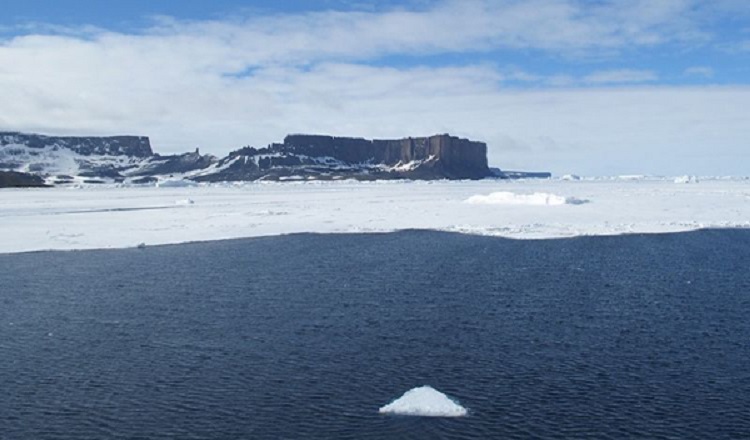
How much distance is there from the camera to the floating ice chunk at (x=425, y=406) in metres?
6.01

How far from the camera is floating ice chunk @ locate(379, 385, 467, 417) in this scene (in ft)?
19.7

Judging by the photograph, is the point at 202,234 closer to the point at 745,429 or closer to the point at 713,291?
the point at 713,291

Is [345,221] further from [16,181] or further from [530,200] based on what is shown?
[16,181]

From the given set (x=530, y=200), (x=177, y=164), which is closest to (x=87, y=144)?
(x=177, y=164)

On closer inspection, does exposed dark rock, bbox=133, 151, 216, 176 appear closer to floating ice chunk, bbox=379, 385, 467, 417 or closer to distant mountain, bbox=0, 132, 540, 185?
distant mountain, bbox=0, 132, 540, 185

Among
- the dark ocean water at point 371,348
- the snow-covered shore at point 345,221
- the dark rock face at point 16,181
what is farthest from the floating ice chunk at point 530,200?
the dark rock face at point 16,181

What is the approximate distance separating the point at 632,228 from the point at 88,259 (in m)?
14.7

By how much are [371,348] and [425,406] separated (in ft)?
6.36

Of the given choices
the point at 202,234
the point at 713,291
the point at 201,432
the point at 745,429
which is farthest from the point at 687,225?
the point at 201,432

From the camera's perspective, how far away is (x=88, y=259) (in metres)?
15.5

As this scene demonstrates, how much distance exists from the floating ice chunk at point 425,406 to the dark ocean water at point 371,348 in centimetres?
13

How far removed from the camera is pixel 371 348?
7996mm

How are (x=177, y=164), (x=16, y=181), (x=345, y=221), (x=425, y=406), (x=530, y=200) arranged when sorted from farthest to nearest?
1. (x=177, y=164)
2. (x=16, y=181)
3. (x=530, y=200)
4. (x=345, y=221)
5. (x=425, y=406)

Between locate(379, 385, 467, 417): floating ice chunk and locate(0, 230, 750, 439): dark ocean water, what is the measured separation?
0.13 m
